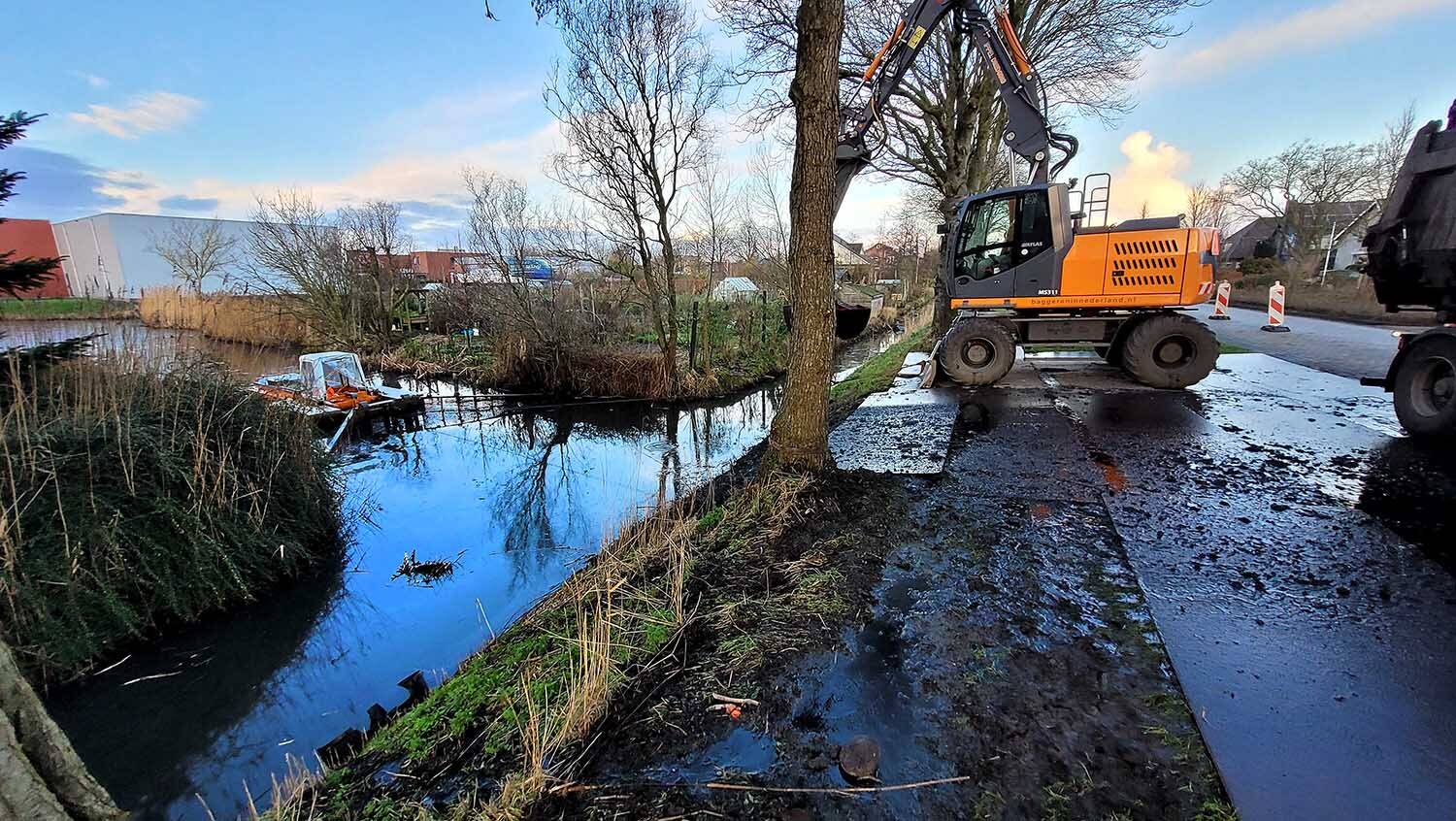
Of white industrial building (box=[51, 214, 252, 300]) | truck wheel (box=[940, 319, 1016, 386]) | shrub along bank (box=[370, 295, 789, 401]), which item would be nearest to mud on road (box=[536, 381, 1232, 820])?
truck wheel (box=[940, 319, 1016, 386])

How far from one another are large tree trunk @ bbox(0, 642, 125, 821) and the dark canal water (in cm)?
145

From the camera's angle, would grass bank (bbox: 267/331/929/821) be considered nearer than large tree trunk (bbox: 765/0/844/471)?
Yes

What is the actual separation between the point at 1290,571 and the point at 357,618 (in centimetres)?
630

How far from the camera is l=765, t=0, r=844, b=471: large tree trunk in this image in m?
3.85

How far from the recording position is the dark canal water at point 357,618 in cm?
328

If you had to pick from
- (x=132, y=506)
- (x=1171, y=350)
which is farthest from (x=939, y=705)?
(x=1171, y=350)

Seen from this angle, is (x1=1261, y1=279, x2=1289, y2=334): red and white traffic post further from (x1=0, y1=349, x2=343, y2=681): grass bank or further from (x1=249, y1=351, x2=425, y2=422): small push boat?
(x1=249, y1=351, x2=425, y2=422): small push boat

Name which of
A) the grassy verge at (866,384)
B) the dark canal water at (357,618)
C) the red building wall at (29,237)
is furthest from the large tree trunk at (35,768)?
the red building wall at (29,237)

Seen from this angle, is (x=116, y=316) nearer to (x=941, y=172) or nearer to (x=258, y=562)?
(x=258, y=562)

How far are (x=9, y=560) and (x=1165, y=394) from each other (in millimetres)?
10560

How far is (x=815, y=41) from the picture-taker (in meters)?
3.83

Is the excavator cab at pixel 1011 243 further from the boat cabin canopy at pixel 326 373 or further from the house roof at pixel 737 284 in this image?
the house roof at pixel 737 284

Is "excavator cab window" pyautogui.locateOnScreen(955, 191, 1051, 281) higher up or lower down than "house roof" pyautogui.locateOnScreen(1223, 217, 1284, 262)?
lower down

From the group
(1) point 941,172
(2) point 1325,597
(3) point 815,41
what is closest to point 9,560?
(3) point 815,41
